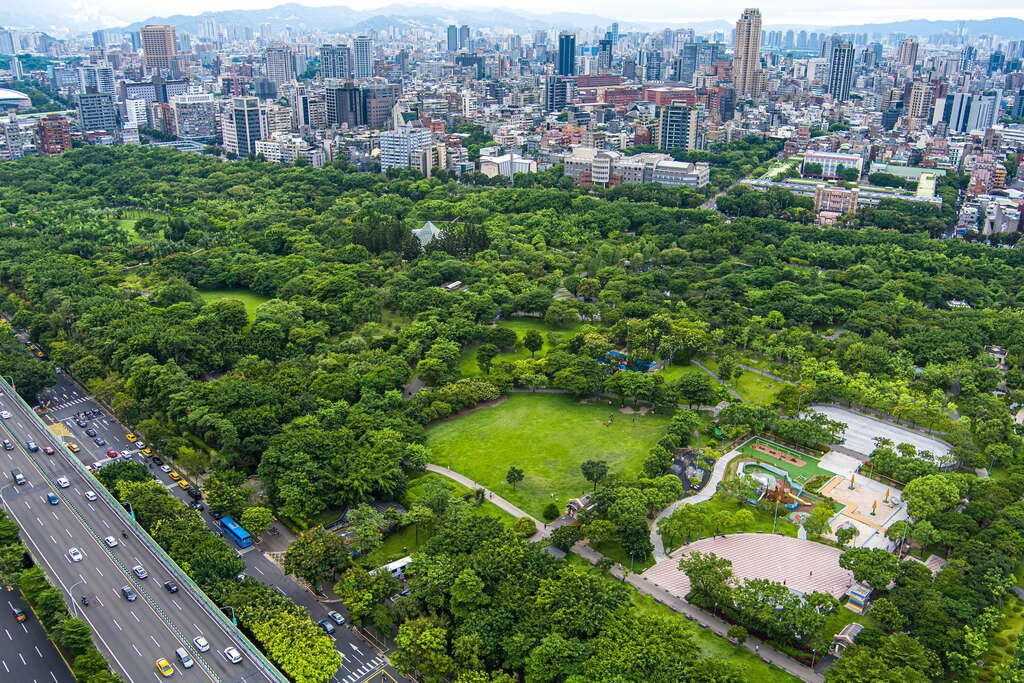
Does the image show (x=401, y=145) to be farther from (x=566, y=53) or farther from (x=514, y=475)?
(x=566, y=53)

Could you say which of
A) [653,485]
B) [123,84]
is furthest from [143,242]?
[123,84]

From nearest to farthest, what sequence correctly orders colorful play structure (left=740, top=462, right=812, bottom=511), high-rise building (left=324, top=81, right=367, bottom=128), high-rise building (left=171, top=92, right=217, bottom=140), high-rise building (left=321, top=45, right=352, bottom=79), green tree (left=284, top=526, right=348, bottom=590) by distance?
green tree (left=284, top=526, right=348, bottom=590) → colorful play structure (left=740, top=462, right=812, bottom=511) → high-rise building (left=324, top=81, right=367, bottom=128) → high-rise building (left=171, top=92, right=217, bottom=140) → high-rise building (left=321, top=45, right=352, bottom=79)

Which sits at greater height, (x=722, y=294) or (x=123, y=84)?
(x=123, y=84)

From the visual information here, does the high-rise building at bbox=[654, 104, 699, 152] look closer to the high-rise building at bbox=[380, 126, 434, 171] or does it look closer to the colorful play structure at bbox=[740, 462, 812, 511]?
the high-rise building at bbox=[380, 126, 434, 171]

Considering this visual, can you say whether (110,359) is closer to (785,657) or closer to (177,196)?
(785,657)

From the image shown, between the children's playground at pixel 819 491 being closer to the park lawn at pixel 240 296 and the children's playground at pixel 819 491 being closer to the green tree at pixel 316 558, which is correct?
the green tree at pixel 316 558

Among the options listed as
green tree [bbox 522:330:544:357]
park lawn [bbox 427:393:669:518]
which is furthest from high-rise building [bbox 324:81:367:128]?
park lawn [bbox 427:393:669:518]

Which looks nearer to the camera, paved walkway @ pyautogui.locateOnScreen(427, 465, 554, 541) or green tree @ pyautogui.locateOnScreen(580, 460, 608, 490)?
paved walkway @ pyautogui.locateOnScreen(427, 465, 554, 541)
